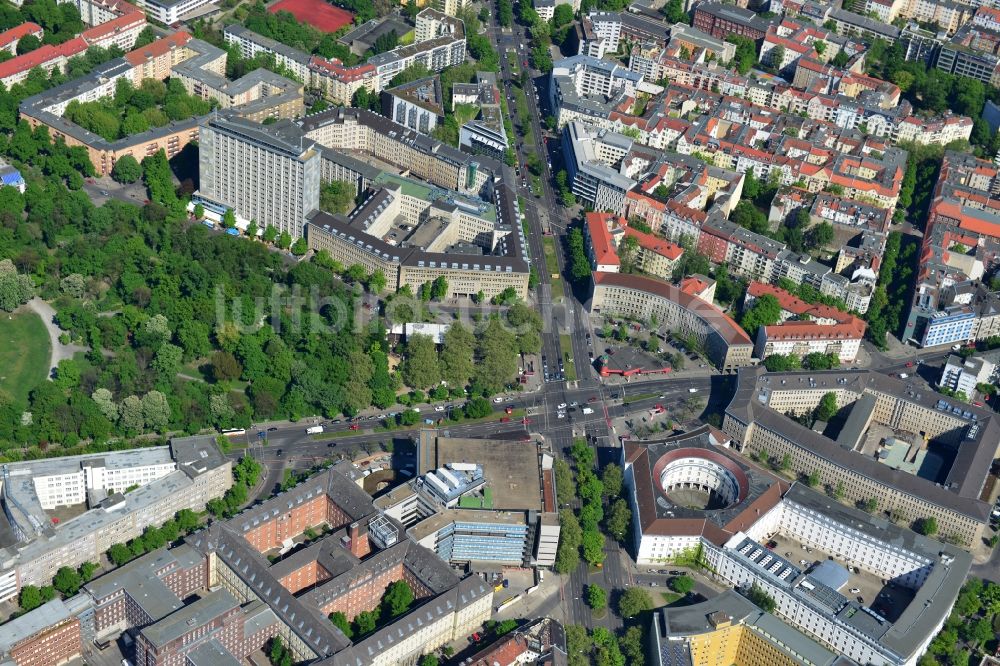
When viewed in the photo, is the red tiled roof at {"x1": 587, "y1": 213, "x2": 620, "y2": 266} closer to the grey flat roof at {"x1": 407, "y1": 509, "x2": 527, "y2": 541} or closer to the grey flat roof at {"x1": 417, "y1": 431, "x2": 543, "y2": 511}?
the grey flat roof at {"x1": 417, "y1": 431, "x2": 543, "y2": 511}

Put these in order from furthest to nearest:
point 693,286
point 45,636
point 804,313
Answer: point 693,286
point 804,313
point 45,636

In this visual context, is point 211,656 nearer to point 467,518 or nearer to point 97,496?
point 97,496

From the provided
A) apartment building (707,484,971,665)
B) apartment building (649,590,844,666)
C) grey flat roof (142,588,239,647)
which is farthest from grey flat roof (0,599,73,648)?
apartment building (707,484,971,665)

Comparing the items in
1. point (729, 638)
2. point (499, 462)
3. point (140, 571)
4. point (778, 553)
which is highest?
point (499, 462)

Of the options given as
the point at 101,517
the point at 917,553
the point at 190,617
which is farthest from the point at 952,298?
the point at 101,517

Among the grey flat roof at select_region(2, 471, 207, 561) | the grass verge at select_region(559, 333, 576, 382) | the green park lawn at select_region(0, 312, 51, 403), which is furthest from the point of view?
the grass verge at select_region(559, 333, 576, 382)

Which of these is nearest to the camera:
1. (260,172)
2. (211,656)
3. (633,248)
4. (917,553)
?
(211,656)
